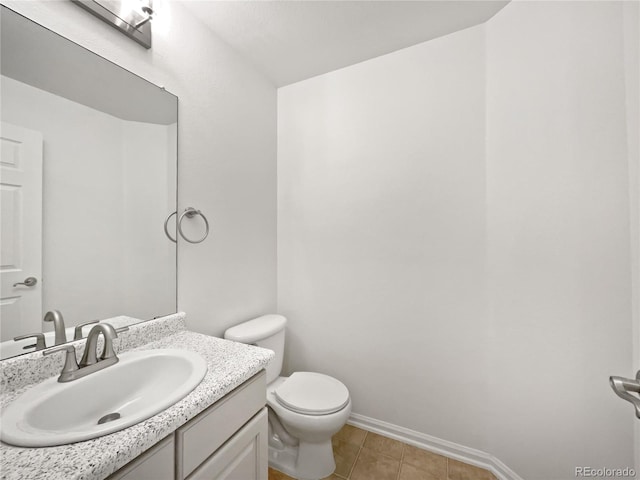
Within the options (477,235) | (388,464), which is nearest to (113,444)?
(388,464)

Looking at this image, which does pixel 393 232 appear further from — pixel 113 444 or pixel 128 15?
pixel 128 15

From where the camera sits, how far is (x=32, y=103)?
834mm

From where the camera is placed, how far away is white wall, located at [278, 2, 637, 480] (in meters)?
1.01

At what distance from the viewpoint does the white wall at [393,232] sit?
144 cm

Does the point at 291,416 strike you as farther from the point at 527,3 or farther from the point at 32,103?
the point at 527,3

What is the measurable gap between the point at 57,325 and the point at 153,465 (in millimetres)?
595

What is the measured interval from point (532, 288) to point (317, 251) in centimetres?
123

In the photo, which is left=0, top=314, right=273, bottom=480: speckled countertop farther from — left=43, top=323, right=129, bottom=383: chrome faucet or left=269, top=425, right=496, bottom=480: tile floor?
left=269, top=425, right=496, bottom=480: tile floor

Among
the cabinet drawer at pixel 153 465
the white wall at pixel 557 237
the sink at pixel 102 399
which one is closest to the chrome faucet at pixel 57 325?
the sink at pixel 102 399

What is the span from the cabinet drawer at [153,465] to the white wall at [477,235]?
122 cm

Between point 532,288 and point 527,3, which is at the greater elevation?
point 527,3

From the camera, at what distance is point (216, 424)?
80 centimetres

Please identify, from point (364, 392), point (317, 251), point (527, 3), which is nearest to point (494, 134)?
point (527, 3)

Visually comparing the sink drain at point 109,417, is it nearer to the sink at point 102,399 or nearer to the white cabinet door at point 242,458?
the sink at point 102,399
